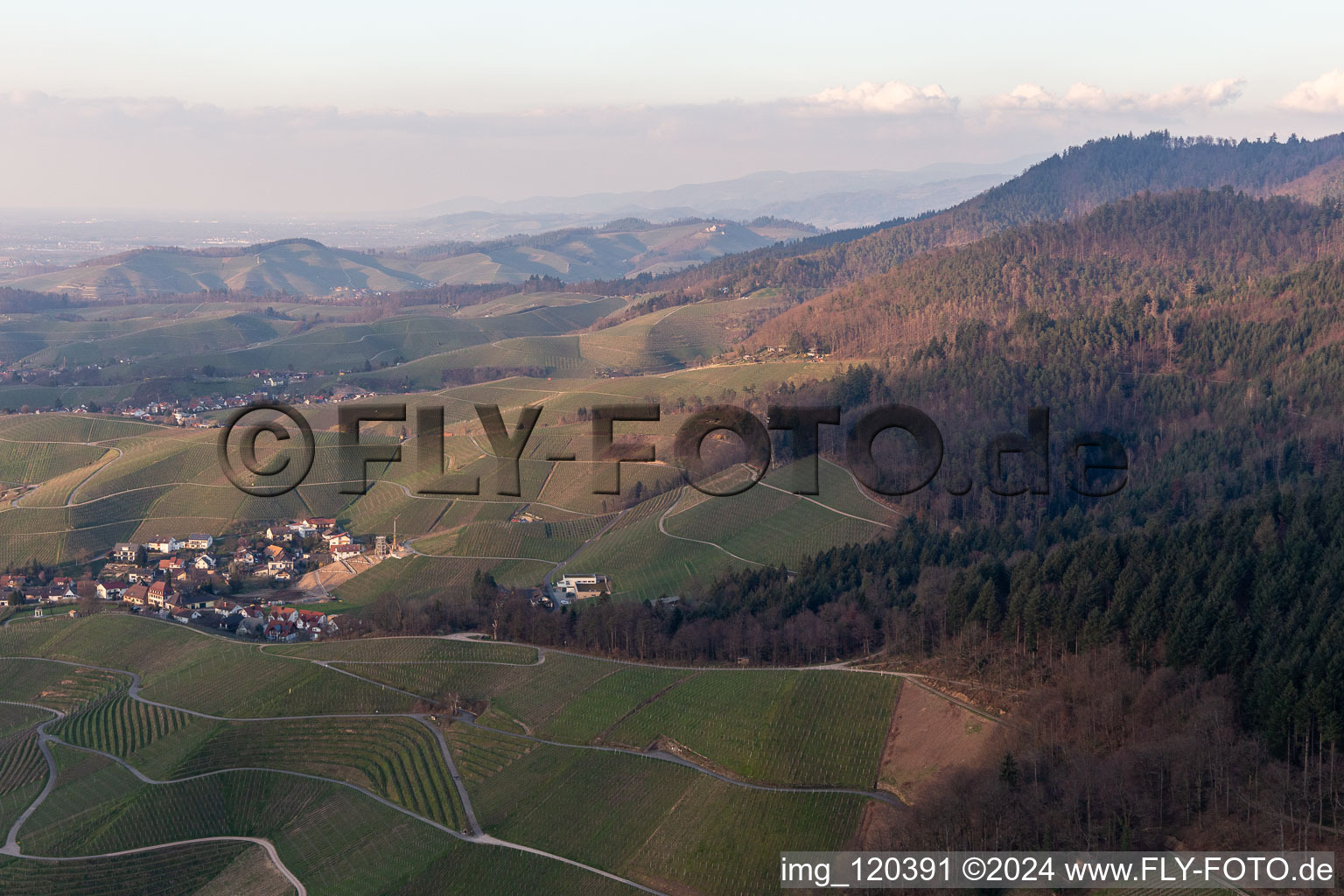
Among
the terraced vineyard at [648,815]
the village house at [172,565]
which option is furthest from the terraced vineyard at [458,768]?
the village house at [172,565]

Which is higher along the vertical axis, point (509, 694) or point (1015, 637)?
point (1015, 637)

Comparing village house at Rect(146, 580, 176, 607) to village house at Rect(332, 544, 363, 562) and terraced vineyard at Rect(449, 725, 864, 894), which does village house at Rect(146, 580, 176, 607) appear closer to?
village house at Rect(332, 544, 363, 562)

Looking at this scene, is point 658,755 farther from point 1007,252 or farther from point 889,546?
point 1007,252

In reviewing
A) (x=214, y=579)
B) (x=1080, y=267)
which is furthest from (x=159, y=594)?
(x=1080, y=267)

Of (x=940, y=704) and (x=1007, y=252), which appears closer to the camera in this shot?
(x=940, y=704)

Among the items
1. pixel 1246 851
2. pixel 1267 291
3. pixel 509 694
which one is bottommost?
pixel 509 694

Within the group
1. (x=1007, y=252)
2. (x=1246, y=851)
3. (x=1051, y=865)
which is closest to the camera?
(x=1246, y=851)

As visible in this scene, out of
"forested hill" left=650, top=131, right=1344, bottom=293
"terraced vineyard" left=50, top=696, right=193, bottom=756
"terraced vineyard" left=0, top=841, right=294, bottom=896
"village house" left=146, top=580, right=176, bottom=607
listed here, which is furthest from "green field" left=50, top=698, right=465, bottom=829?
"forested hill" left=650, top=131, right=1344, bottom=293

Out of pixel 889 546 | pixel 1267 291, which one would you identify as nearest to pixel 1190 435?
pixel 889 546
